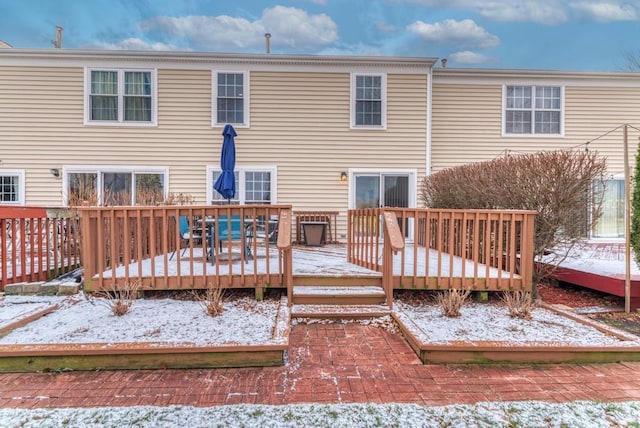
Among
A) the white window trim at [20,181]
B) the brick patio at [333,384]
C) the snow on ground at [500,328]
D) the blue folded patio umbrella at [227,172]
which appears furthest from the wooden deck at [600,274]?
the white window trim at [20,181]

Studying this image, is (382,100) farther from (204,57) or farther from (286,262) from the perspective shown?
(286,262)

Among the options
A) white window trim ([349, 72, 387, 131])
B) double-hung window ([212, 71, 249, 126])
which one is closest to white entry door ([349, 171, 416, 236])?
white window trim ([349, 72, 387, 131])

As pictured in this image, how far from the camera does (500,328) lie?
3.61 meters

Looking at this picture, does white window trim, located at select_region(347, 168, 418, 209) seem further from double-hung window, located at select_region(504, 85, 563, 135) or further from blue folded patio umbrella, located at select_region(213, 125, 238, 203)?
blue folded patio umbrella, located at select_region(213, 125, 238, 203)

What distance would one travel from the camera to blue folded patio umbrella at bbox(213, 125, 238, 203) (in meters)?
6.55

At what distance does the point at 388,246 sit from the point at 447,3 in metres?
17.4

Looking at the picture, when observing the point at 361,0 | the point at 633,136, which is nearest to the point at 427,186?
the point at 633,136

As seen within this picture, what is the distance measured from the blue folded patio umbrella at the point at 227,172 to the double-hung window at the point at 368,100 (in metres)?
A: 3.72

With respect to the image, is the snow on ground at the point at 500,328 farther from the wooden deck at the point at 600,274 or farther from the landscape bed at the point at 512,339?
the wooden deck at the point at 600,274

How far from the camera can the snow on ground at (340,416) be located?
219 cm

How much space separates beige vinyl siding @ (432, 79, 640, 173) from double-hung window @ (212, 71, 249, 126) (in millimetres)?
5054

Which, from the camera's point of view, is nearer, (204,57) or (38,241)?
(38,241)

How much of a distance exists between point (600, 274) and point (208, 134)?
27.6 feet

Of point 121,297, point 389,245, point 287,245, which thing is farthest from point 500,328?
point 121,297
